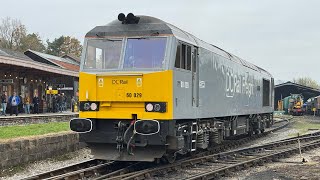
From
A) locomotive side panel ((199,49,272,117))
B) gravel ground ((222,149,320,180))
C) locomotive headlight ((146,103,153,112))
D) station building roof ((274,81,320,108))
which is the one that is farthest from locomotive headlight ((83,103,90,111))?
station building roof ((274,81,320,108))

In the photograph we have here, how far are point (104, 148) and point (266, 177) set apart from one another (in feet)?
12.6

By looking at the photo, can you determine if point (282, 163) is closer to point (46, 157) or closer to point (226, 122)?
point (226, 122)

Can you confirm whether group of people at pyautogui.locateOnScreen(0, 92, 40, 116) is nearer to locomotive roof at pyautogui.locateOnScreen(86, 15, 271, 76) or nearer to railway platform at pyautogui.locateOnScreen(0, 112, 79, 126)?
railway platform at pyautogui.locateOnScreen(0, 112, 79, 126)

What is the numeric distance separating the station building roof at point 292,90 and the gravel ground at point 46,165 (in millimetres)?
41269

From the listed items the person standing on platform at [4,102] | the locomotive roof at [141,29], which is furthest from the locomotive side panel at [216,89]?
the person standing on platform at [4,102]

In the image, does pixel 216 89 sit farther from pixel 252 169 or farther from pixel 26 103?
pixel 26 103

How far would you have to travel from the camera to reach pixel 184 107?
10219 millimetres

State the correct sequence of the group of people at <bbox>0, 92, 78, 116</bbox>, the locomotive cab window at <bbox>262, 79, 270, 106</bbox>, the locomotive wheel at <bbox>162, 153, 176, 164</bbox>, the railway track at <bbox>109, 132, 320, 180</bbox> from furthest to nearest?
the group of people at <bbox>0, 92, 78, 116</bbox>
the locomotive cab window at <bbox>262, 79, 270, 106</bbox>
the locomotive wheel at <bbox>162, 153, 176, 164</bbox>
the railway track at <bbox>109, 132, 320, 180</bbox>

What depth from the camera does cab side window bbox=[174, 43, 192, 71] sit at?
10027 millimetres

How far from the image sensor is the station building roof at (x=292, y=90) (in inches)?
2031

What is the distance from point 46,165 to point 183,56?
4802 mm

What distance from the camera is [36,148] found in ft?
38.8

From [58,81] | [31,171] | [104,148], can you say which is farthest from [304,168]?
[58,81]

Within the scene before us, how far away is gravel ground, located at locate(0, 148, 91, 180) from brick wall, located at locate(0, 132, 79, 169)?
0.53 ft
